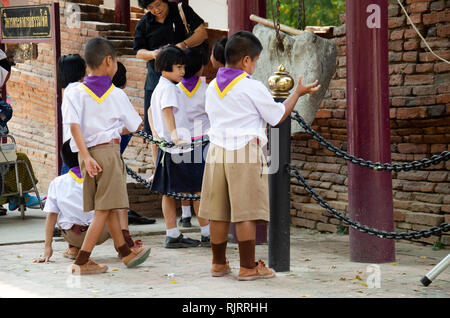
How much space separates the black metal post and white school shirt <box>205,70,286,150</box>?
0.97ft

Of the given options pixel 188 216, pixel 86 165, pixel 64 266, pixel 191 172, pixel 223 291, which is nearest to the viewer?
pixel 223 291

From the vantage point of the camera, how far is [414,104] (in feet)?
23.6

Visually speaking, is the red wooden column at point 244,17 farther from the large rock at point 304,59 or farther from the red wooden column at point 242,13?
the large rock at point 304,59

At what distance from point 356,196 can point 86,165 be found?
203 centimetres

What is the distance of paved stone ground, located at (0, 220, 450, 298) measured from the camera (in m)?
5.17

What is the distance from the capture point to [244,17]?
733 cm

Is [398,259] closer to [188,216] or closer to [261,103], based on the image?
[261,103]

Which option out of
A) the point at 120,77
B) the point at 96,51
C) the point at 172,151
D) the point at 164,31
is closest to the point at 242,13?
the point at 164,31

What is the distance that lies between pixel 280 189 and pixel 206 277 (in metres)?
0.79

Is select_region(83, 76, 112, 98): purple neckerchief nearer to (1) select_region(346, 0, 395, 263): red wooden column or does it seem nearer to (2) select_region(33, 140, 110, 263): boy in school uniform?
(2) select_region(33, 140, 110, 263): boy in school uniform

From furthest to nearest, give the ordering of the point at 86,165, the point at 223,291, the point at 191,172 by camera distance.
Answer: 1. the point at 191,172
2. the point at 86,165
3. the point at 223,291

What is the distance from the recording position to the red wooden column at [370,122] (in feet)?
20.6

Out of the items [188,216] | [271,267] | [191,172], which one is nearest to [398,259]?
[271,267]

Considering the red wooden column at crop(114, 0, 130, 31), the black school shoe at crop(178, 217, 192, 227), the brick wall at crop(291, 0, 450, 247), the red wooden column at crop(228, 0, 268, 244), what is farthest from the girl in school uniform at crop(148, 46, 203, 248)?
the red wooden column at crop(114, 0, 130, 31)
